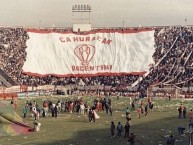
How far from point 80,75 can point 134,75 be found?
988 cm

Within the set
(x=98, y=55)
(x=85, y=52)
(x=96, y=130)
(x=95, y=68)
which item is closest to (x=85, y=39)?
(x=85, y=52)

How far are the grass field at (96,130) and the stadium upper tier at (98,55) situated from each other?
108ft

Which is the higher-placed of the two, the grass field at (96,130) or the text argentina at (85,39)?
the text argentina at (85,39)

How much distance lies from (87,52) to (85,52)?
369mm

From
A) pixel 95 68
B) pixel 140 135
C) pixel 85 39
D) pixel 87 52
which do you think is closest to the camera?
pixel 140 135

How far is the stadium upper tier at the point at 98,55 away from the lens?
81062mm

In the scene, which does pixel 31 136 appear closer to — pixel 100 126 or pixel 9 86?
pixel 100 126

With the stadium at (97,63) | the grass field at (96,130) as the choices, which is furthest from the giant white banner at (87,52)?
the grass field at (96,130)

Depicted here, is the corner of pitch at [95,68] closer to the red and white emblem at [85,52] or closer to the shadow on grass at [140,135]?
the red and white emblem at [85,52]

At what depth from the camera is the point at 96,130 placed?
35969 mm

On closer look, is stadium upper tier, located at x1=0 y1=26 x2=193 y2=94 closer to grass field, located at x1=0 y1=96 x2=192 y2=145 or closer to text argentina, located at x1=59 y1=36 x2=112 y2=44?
text argentina, located at x1=59 y1=36 x2=112 y2=44

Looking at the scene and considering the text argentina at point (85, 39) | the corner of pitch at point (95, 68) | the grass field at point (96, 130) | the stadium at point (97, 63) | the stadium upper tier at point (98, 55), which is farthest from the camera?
the text argentina at point (85, 39)

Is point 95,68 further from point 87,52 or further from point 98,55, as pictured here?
point 87,52

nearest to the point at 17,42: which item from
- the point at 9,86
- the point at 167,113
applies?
the point at 9,86
